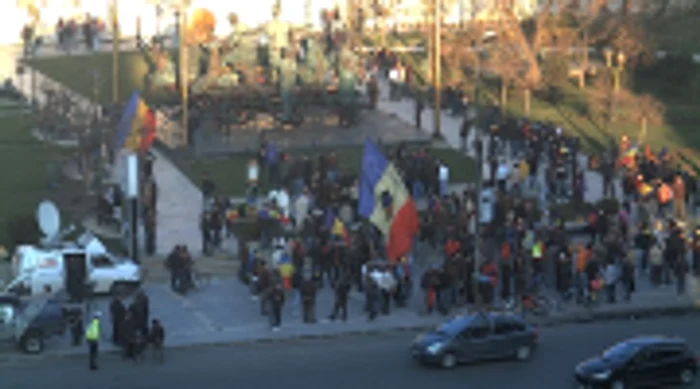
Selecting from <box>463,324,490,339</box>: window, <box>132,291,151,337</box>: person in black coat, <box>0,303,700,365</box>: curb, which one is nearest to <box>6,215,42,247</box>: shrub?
<box>0,303,700,365</box>: curb

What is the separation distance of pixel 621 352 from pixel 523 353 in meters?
2.56

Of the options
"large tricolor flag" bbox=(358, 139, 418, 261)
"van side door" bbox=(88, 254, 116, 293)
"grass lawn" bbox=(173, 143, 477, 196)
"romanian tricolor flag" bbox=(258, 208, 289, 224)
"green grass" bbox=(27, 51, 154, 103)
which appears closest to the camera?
"large tricolor flag" bbox=(358, 139, 418, 261)

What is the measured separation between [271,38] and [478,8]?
53.7 ft

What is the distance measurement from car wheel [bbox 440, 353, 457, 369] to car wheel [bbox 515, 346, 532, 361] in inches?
54.1

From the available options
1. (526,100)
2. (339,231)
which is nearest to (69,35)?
(526,100)

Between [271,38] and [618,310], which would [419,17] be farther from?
[618,310]

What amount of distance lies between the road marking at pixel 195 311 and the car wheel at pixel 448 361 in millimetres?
5552

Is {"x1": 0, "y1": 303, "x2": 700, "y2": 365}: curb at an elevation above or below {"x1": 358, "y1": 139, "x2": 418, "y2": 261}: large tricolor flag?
below

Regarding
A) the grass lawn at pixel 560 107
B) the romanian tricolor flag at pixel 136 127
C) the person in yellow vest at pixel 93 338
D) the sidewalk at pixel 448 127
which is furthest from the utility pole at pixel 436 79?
the person in yellow vest at pixel 93 338

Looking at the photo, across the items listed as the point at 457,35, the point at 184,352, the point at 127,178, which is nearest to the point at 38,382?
the point at 184,352

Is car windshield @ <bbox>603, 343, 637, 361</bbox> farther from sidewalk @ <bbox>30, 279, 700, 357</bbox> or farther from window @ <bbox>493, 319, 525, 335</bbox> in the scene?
sidewalk @ <bbox>30, 279, 700, 357</bbox>

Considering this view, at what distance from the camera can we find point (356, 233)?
3891cm

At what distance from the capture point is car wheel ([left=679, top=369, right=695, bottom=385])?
30.6 metres

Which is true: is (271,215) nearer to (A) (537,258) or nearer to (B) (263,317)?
(B) (263,317)
